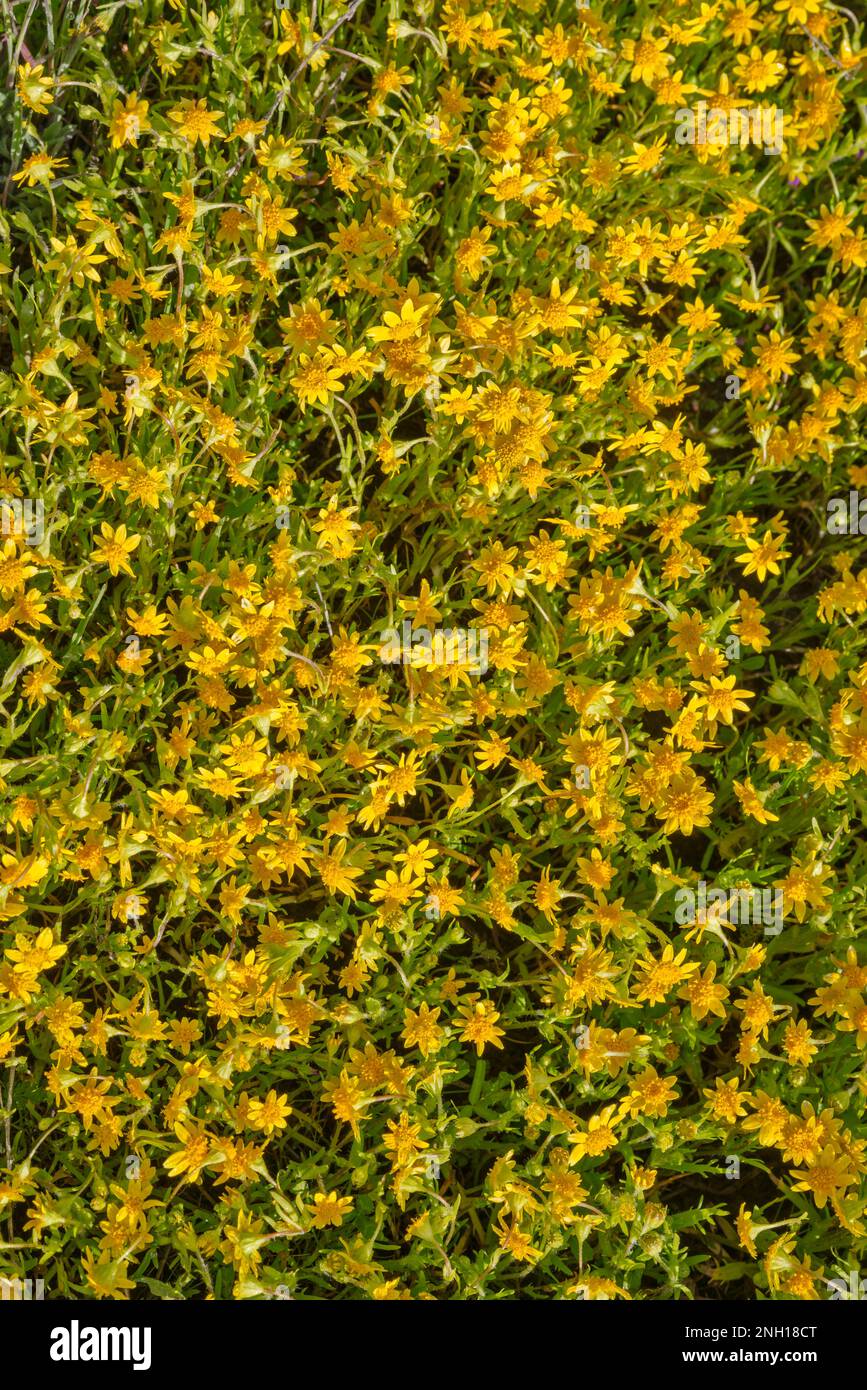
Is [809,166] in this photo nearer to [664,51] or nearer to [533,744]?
[664,51]

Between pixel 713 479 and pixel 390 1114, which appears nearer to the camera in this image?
pixel 390 1114

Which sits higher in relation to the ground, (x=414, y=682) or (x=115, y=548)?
(x=115, y=548)

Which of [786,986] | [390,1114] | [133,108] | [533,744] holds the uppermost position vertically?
[133,108]

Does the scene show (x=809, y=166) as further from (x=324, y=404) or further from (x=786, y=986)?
(x=786, y=986)
